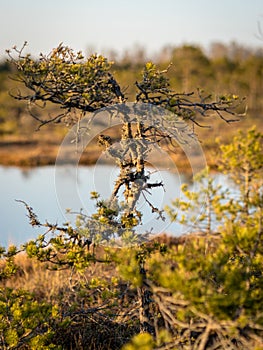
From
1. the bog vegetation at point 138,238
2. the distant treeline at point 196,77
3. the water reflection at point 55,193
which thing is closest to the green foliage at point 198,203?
the bog vegetation at point 138,238

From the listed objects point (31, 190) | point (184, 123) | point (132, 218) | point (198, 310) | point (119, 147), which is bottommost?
point (31, 190)

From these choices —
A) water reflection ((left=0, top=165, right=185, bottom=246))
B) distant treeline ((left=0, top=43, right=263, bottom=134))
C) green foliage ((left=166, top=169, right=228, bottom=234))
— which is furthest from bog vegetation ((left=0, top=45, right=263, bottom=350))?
distant treeline ((left=0, top=43, right=263, bottom=134))

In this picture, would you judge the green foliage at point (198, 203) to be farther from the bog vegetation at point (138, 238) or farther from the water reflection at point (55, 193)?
the water reflection at point (55, 193)

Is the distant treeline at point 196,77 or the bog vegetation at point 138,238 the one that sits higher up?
the distant treeline at point 196,77

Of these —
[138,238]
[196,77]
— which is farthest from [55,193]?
[196,77]

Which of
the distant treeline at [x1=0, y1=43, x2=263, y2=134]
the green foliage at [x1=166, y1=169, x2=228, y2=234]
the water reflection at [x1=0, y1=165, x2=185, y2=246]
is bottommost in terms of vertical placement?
the water reflection at [x1=0, y1=165, x2=185, y2=246]

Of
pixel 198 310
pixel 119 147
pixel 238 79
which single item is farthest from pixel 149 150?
pixel 238 79

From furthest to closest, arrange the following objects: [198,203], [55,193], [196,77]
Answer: [196,77]
[55,193]
[198,203]

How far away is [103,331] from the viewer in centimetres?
546

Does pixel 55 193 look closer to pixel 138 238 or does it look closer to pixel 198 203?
pixel 138 238

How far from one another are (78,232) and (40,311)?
2.42 ft

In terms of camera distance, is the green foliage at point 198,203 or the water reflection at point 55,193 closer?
the green foliage at point 198,203

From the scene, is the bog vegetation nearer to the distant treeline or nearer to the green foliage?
the green foliage

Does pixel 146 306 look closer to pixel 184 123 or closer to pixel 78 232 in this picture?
pixel 78 232
